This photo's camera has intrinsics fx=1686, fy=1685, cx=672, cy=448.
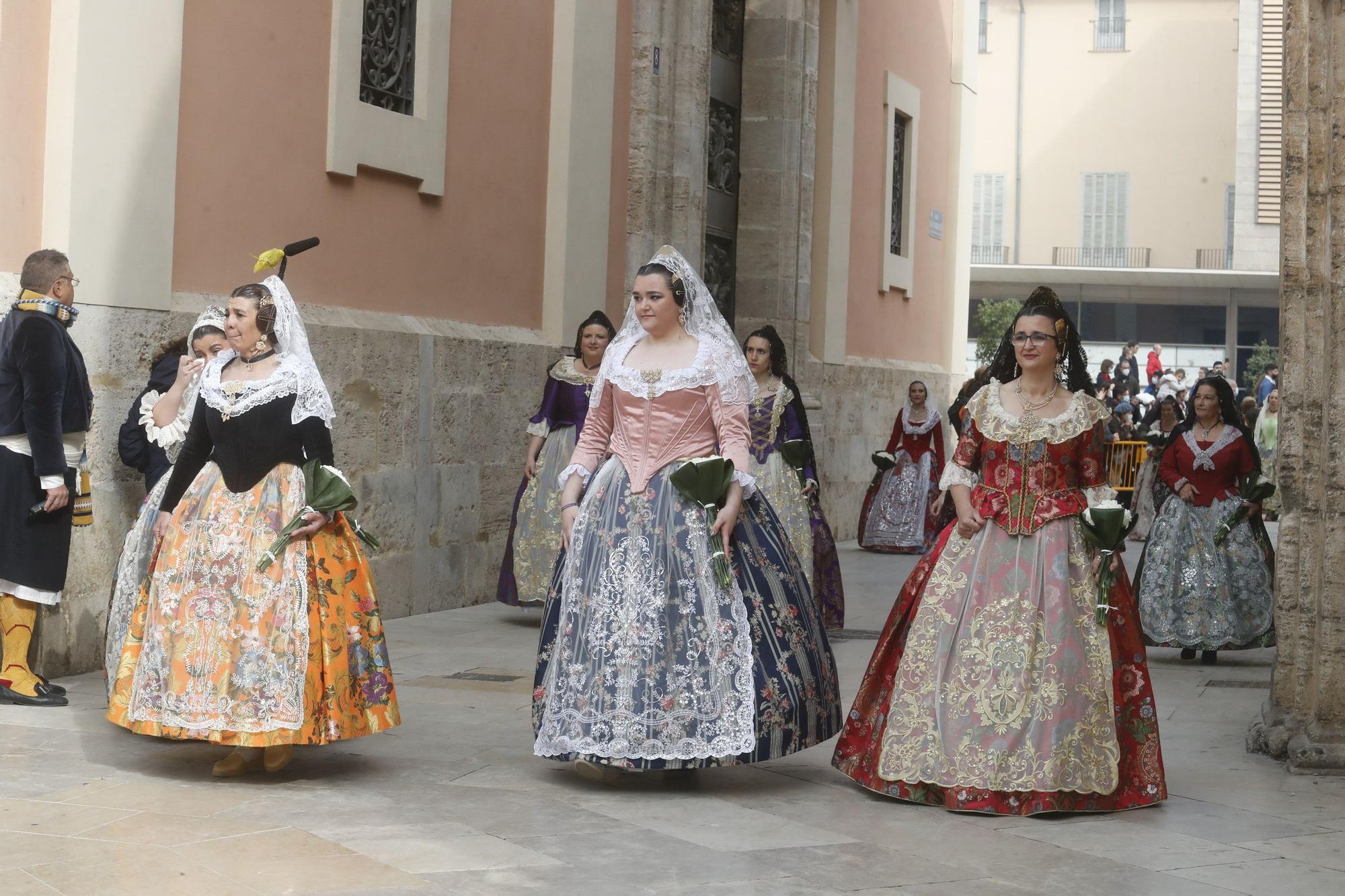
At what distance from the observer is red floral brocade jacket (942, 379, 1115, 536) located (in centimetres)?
572

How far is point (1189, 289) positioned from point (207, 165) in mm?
33802

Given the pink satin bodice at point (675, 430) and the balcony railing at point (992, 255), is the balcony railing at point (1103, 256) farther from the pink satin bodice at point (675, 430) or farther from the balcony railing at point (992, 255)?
the pink satin bodice at point (675, 430)

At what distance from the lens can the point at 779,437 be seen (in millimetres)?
9375

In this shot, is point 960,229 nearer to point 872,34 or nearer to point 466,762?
point 872,34

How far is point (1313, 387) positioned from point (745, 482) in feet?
7.45

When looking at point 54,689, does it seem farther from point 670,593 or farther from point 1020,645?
point 1020,645

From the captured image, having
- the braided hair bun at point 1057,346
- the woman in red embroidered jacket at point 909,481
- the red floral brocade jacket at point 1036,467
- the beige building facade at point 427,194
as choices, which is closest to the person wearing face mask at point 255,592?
the beige building facade at point 427,194

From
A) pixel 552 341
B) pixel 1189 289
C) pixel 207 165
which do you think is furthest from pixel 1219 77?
pixel 207 165

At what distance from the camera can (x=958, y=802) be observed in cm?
544

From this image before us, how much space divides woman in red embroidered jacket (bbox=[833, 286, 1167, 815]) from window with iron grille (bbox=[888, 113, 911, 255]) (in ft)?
42.5

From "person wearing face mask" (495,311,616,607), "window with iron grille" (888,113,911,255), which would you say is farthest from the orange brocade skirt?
"window with iron grille" (888,113,911,255)

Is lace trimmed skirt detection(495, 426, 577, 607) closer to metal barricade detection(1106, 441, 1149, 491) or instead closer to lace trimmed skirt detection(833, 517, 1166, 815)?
lace trimmed skirt detection(833, 517, 1166, 815)

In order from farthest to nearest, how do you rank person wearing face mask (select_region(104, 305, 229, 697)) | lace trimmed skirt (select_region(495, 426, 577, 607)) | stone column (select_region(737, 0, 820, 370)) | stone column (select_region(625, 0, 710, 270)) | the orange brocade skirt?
1. stone column (select_region(737, 0, 820, 370))
2. stone column (select_region(625, 0, 710, 270))
3. lace trimmed skirt (select_region(495, 426, 577, 607))
4. person wearing face mask (select_region(104, 305, 229, 697))
5. the orange brocade skirt

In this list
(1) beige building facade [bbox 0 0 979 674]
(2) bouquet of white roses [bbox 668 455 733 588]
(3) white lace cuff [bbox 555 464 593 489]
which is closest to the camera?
(2) bouquet of white roses [bbox 668 455 733 588]
